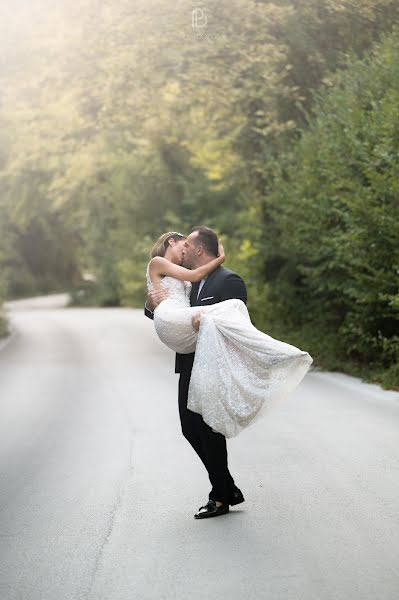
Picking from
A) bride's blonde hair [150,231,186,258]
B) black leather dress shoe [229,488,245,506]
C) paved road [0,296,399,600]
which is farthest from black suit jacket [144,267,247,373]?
paved road [0,296,399,600]

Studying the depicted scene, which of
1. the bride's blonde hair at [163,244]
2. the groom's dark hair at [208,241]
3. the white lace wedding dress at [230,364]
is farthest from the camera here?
the bride's blonde hair at [163,244]

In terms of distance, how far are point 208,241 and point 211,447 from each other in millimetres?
1379

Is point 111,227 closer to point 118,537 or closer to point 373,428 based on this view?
point 373,428

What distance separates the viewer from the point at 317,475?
314 inches

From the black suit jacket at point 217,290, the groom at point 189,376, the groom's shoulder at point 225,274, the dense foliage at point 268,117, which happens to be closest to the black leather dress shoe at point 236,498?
the groom at point 189,376

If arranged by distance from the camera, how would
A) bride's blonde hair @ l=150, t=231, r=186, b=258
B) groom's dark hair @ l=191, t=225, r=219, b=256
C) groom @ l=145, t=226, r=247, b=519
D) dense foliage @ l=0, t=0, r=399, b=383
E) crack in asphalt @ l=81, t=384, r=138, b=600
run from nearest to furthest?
crack in asphalt @ l=81, t=384, r=138, b=600 < groom @ l=145, t=226, r=247, b=519 < groom's dark hair @ l=191, t=225, r=219, b=256 < bride's blonde hair @ l=150, t=231, r=186, b=258 < dense foliage @ l=0, t=0, r=399, b=383

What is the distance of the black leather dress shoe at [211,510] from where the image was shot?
6703mm

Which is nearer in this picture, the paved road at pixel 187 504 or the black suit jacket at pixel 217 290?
the paved road at pixel 187 504

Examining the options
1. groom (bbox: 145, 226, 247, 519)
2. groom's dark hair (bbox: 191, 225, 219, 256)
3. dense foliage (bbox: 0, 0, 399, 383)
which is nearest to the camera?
groom (bbox: 145, 226, 247, 519)

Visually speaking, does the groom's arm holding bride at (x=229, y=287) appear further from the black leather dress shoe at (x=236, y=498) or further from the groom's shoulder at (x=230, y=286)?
the black leather dress shoe at (x=236, y=498)

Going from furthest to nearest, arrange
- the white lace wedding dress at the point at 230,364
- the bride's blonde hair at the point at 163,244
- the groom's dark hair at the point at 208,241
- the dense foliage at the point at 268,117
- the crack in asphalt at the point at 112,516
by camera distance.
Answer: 1. the dense foliage at the point at 268,117
2. the bride's blonde hair at the point at 163,244
3. the groom's dark hair at the point at 208,241
4. the white lace wedding dress at the point at 230,364
5. the crack in asphalt at the point at 112,516

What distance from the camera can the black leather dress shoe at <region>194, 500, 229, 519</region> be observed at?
264 inches

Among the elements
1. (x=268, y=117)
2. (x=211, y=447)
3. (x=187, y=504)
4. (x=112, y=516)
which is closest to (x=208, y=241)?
(x=211, y=447)

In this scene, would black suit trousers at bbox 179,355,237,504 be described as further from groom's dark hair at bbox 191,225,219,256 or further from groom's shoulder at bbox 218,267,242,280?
groom's dark hair at bbox 191,225,219,256
